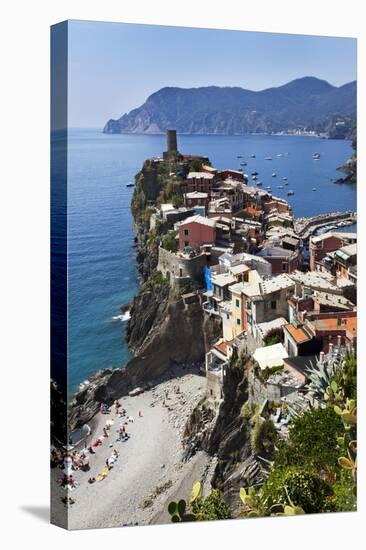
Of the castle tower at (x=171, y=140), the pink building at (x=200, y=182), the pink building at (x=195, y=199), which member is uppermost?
the castle tower at (x=171, y=140)

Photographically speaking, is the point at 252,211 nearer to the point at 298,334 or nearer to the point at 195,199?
the point at 195,199

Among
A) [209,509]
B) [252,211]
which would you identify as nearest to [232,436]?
[209,509]

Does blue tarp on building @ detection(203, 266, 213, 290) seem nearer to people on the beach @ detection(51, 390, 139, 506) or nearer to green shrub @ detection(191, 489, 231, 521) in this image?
people on the beach @ detection(51, 390, 139, 506)

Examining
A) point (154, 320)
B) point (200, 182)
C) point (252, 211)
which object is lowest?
point (154, 320)

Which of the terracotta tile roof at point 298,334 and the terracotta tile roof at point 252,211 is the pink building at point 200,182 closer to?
the terracotta tile roof at point 252,211

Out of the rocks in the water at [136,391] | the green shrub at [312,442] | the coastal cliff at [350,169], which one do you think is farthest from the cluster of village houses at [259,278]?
the rocks in the water at [136,391]

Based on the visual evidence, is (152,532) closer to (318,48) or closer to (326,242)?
(326,242)
